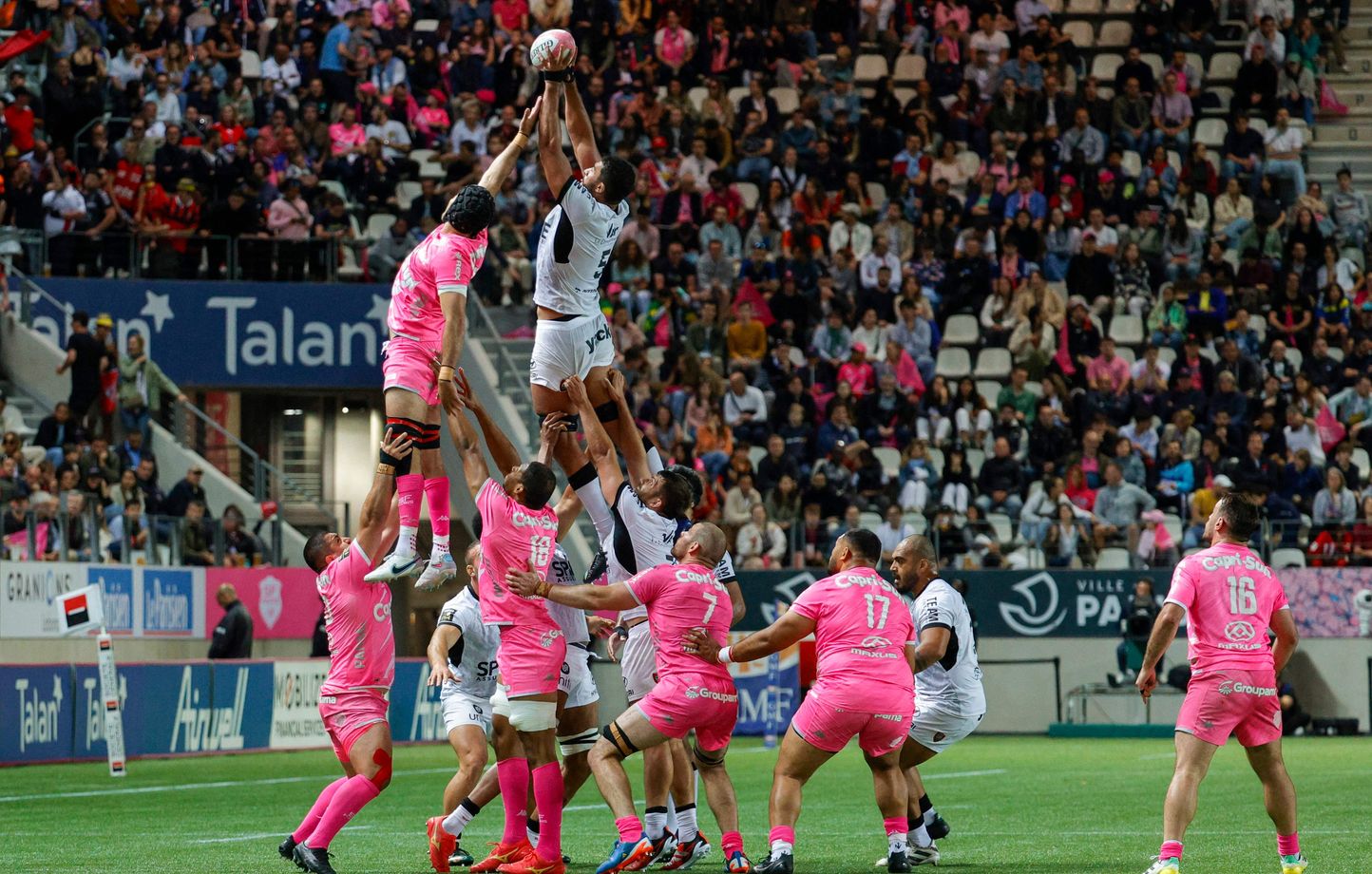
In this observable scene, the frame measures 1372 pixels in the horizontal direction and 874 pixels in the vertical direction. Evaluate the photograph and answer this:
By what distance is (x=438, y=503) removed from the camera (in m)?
12.1

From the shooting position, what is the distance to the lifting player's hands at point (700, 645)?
1063 centimetres

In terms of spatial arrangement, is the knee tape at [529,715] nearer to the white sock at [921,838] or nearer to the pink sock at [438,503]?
the pink sock at [438,503]

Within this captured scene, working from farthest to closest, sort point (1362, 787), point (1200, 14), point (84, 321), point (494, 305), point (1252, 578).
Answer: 1. point (1200, 14)
2. point (494, 305)
3. point (84, 321)
4. point (1362, 787)
5. point (1252, 578)

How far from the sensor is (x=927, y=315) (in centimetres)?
2902

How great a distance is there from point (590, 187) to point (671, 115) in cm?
1927

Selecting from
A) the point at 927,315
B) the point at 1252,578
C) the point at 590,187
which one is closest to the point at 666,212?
the point at 927,315

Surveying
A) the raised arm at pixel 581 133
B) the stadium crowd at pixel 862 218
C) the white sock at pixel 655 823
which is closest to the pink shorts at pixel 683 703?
the white sock at pixel 655 823

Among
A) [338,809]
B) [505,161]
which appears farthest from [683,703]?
[505,161]

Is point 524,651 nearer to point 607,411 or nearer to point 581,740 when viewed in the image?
point 581,740

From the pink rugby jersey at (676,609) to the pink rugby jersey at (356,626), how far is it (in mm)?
1472

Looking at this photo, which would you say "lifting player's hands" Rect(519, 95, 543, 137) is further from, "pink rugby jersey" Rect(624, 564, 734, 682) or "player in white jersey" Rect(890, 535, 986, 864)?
"player in white jersey" Rect(890, 535, 986, 864)

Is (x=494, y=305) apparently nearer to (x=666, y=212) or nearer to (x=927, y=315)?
(x=666, y=212)

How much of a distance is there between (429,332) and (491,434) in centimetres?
81

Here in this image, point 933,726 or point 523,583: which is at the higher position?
point 523,583
